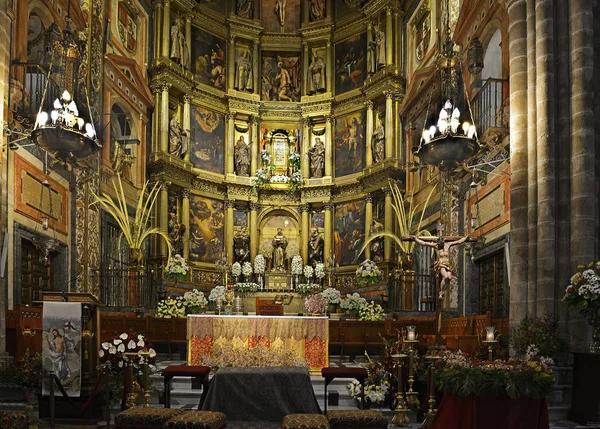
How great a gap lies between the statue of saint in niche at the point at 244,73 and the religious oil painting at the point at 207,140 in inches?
55.3

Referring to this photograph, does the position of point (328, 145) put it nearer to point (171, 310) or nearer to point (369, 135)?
point (369, 135)

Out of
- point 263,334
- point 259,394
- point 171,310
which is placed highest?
point 171,310

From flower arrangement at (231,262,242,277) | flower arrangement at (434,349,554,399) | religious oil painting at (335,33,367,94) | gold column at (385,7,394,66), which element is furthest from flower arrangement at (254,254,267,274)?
flower arrangement at (434,349,554,399)

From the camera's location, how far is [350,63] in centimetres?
2461

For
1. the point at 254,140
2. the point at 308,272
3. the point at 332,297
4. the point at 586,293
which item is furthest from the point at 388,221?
the point at 586,293

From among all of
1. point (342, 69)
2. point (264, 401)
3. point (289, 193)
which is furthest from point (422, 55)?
point (264, 401)

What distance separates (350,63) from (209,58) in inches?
199

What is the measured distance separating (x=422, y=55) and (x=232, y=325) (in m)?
11.4

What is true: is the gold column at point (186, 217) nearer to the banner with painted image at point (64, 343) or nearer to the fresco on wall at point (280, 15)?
the fresco on wall at point (280, 15)

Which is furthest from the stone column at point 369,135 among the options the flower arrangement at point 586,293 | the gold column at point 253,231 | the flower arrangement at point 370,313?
the flower arrangement at point 586,293

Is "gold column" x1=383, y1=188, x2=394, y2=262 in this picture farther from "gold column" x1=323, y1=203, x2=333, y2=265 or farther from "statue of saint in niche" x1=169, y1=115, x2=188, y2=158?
"statue of saint in niche" x1=169, y1=115, x2=188, y2=158

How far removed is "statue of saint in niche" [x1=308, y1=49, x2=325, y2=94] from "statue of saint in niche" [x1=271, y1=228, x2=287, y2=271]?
553 cm

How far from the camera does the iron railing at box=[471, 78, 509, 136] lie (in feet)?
44.5

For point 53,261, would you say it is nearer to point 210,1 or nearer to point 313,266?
point 313,266
